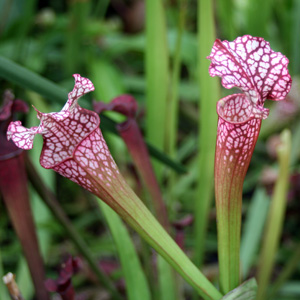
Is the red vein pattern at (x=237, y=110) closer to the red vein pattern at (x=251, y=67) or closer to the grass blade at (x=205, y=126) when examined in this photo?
the red vein pattern at (x=251, y=67)

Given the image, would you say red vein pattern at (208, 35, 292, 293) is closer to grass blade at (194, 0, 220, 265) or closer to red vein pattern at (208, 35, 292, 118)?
red vein pattern at (208, 35, 292, 118)

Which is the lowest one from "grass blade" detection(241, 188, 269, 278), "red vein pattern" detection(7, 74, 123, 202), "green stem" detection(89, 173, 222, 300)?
"grass blade" detection(241, 188, 269, 278)

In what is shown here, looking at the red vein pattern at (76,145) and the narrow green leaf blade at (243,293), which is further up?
the red vein pattern at (76,145)

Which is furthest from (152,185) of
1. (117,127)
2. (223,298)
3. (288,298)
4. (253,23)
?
(253,23)

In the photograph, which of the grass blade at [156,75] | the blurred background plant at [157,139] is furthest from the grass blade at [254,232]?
the grass blade at [156,75]

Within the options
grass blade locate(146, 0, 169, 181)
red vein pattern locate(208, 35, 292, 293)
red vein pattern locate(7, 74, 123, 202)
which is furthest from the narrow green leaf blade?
grass blade locate(146, 0, 169, 181)

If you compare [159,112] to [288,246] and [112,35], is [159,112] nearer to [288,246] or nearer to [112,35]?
[288,246]

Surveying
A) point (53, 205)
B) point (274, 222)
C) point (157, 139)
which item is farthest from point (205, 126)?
point (53, 205)
